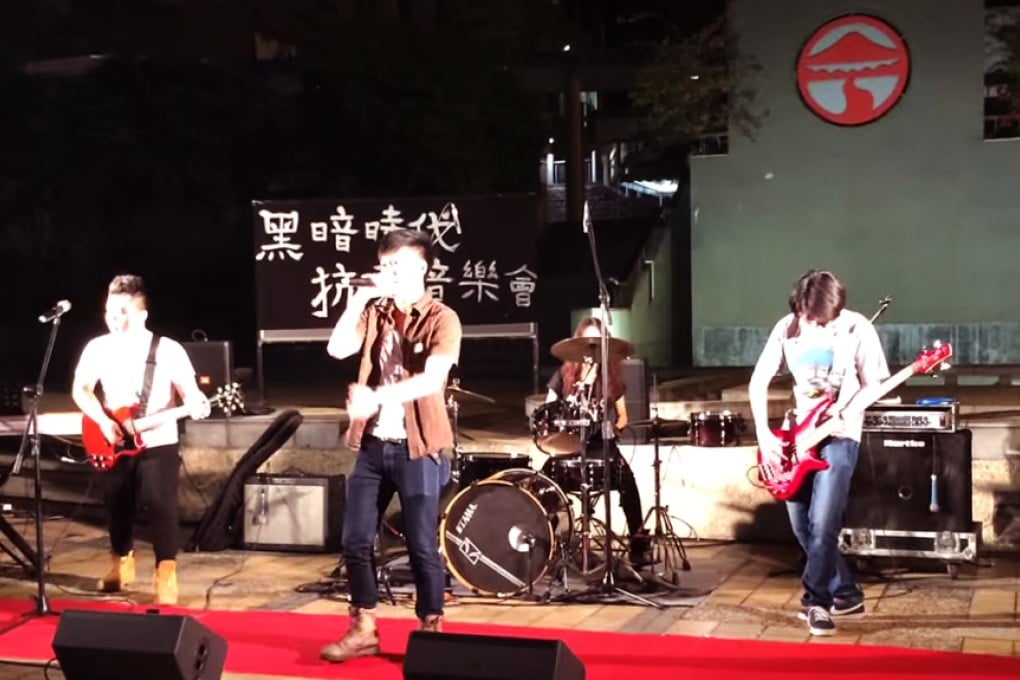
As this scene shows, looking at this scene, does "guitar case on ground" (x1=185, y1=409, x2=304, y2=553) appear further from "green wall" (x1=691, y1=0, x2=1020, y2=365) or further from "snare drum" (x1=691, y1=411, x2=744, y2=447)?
"green wall" (x1=691, y1=0, x2=1020, y2=365)

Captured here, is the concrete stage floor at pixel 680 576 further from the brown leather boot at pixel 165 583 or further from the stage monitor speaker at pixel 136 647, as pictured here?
the stage monitor speaker at pixel 136 647

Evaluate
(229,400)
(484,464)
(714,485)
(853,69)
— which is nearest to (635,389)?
(714,485)

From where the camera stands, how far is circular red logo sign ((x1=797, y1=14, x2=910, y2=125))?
15172 millimetres

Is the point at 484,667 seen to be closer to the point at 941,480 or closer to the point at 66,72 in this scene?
the point at 941,480

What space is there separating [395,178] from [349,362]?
9.94 feet

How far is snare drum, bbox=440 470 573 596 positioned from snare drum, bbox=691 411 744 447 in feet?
4.88

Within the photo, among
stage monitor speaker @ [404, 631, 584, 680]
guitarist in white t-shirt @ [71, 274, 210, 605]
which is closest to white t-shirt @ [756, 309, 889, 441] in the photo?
stage monitor speaker @ [404, 631, 584, 680]

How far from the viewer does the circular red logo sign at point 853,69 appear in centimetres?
1517

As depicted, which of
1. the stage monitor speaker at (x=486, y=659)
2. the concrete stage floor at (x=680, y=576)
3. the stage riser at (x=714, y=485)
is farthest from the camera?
the stage riser at (x=714, y=485)

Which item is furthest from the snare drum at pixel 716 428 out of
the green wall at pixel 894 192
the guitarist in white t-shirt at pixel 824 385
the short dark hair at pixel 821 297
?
the green wall at pixel 894 192

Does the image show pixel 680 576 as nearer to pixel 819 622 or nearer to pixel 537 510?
pixel 537 510

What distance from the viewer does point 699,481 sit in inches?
352

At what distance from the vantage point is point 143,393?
7.12 metres

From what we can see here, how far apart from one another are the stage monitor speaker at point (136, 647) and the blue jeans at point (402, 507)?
1.16 m
